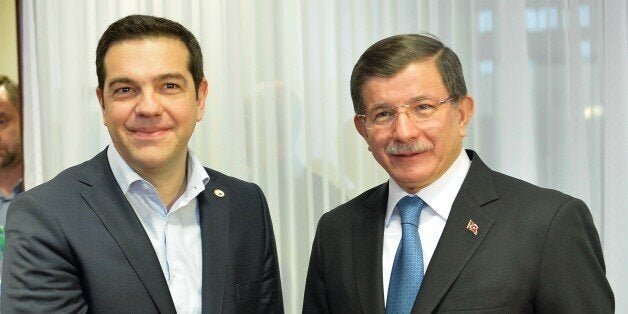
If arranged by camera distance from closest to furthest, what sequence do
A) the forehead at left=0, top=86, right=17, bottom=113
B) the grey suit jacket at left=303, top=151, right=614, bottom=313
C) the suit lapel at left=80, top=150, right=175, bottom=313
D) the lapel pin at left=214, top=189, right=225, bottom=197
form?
1. the grey suit jacket at left=303, top=151, right=614, bottom=313
2. the suit lapel at left=80, top=150, right=175, bottom=313
3. the lapel pin at left=214, top=189, right=225, bottom=197
4. the forehead at left=0, top=86, right=17, bottom=113

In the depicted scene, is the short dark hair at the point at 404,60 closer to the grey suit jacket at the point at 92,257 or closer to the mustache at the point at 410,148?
the mustache at the point at 410,148

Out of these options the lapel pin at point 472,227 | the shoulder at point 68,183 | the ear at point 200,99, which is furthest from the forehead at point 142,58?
the lapel pin at point 472,227

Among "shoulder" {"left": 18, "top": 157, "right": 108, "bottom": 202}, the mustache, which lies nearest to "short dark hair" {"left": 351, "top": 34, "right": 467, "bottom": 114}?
the mustache

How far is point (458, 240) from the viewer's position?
1.56 m

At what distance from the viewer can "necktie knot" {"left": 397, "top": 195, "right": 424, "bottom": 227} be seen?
163 cm

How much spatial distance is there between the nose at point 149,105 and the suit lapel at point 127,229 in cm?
18

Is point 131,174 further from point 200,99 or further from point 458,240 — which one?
point 458,240

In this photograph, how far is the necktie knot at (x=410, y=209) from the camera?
5.35 feet

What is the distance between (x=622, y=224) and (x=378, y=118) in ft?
5.11

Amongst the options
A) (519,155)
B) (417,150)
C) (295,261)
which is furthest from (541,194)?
(295,261)

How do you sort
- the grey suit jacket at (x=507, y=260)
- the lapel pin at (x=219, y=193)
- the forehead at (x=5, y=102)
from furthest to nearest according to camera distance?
the forehead at (x=5, y=102)
the lapel pin at (x=219, y=193)
the grey suit jacket at (x=507, y=260)

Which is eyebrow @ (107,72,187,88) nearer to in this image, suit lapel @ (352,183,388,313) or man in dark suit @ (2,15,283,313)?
man in dark suit @ (2,15,283,313)

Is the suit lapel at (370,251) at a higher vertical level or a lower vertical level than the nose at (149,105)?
lower

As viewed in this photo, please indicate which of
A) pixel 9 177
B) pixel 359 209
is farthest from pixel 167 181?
pixel 9 177
